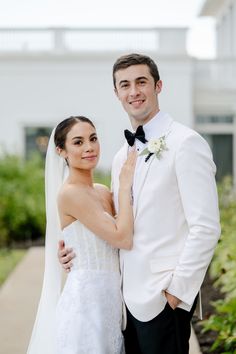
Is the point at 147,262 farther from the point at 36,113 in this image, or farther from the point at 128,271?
the point at 36,113

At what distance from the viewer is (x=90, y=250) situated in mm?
4305

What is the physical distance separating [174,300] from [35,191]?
12562mm

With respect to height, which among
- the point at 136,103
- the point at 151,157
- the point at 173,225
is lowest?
the point at 173,225

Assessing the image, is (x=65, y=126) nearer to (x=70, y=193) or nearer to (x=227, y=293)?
(x=70, y=193)

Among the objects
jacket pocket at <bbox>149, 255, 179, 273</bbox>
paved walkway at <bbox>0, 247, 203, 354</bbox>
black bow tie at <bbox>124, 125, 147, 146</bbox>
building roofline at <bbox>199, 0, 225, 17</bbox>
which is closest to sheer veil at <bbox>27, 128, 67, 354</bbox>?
black bow tie at <bbox>124, 125, 147, 146</bbox>

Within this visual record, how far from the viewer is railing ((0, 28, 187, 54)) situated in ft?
79.3

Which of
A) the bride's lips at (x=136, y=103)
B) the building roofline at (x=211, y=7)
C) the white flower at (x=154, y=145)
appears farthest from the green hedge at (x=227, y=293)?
the building roofline at (x=211, y=7)

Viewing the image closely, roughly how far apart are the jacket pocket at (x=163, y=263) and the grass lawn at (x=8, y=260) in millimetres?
6997

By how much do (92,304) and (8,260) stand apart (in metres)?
8.72

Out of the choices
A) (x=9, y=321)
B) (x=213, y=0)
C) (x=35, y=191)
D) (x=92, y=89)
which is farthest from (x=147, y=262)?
(x=213, y=0)

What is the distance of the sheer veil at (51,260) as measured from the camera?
464cm

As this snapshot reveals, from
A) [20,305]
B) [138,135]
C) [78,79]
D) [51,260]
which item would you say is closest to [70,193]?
[138,135]

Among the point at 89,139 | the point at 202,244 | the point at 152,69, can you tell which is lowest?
the point at 202,244

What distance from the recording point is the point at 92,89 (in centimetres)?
2358
